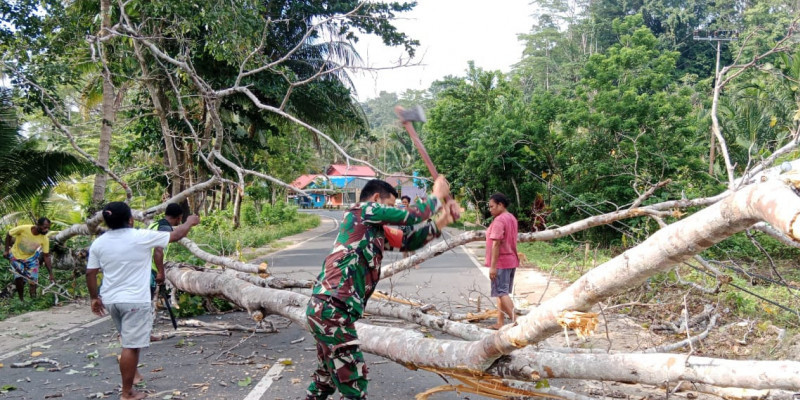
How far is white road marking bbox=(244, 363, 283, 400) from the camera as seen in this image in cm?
461

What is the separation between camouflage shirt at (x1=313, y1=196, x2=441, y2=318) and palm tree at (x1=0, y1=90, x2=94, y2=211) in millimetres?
8952

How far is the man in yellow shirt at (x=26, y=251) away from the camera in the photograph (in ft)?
29.5

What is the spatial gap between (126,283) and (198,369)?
132 centimetres

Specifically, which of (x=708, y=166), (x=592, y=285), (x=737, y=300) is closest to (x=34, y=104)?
(x=592, y=285)

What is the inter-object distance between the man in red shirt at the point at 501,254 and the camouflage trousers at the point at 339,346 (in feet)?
→ 10.3

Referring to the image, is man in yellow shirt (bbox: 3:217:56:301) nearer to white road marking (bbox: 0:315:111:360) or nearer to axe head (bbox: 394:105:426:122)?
white road marking (bbox: 0:315:111:360)

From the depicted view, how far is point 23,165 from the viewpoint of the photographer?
→ 10562 millimetres

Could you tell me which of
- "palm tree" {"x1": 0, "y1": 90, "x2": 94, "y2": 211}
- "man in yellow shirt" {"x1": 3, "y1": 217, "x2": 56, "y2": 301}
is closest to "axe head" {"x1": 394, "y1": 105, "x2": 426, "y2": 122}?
"man in yellow shirt" {"x1": 3, "y1": 217, "x2": 56, "y2": 301}

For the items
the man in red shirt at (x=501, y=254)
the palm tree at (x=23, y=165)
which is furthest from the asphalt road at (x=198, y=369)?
the palm tree at (x=23, y=165)

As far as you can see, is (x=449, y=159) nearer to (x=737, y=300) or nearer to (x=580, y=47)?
(x=737, y=300)

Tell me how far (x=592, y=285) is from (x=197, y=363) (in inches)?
162

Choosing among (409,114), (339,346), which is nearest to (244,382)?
(339,346)

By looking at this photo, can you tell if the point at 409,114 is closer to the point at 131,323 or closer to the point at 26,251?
the point at 131,323

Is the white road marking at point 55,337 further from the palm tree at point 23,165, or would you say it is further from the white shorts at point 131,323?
the palm tree at point 23,165
